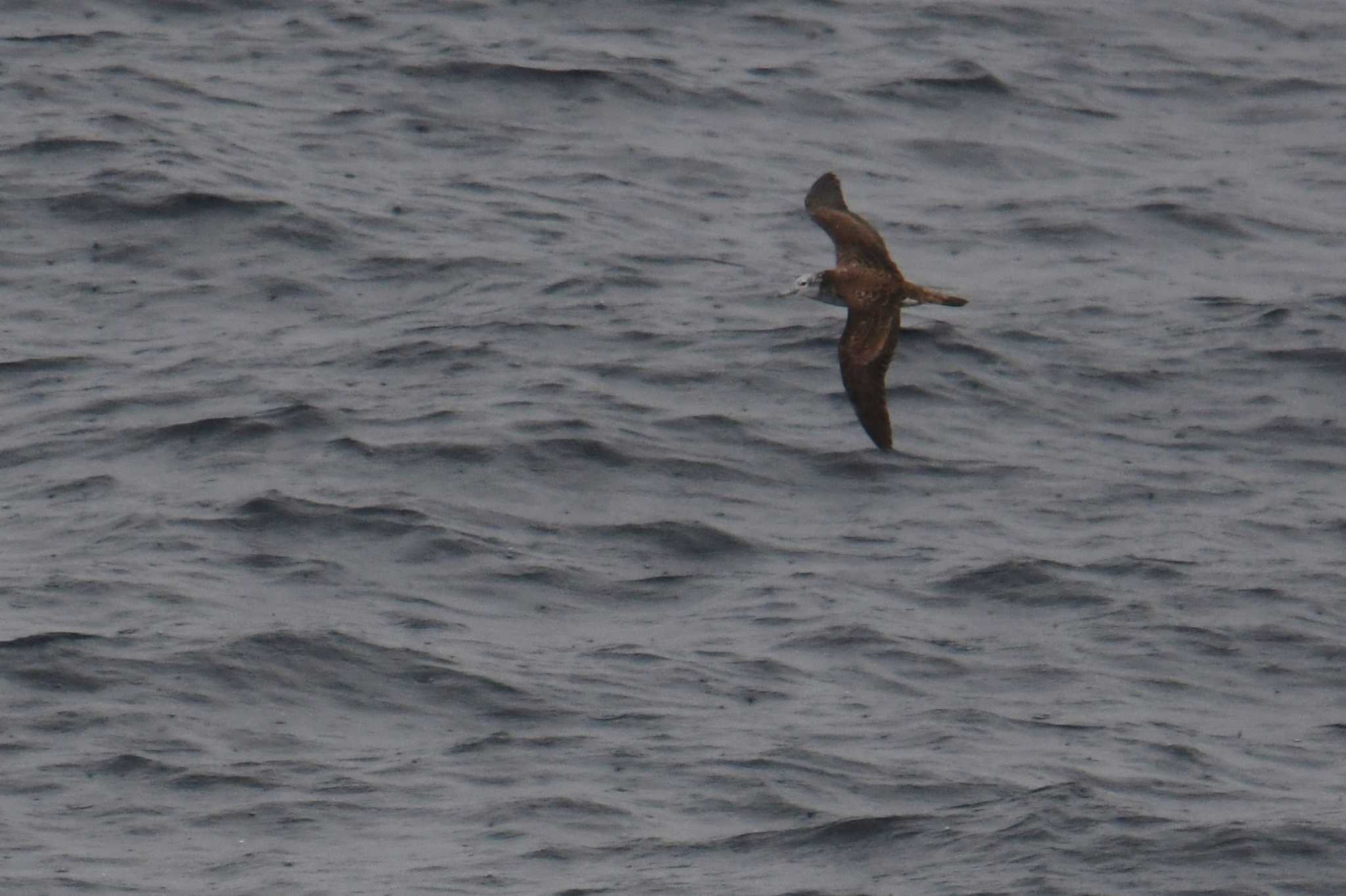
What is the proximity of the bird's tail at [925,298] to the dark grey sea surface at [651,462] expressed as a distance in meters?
2.27

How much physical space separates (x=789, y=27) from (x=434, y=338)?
710 cm

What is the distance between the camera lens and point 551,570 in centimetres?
1491

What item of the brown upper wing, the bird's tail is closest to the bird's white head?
the brown upper wing

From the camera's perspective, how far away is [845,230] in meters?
13.6

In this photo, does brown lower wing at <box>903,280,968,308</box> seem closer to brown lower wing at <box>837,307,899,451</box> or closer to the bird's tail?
the bird's tail

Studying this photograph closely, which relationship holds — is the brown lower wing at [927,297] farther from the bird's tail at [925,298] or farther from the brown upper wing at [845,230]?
the brown upper wing at [845,230]

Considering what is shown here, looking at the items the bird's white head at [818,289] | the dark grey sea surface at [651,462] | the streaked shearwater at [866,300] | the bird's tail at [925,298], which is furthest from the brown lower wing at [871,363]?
the dark grey sea surface at [651,462]

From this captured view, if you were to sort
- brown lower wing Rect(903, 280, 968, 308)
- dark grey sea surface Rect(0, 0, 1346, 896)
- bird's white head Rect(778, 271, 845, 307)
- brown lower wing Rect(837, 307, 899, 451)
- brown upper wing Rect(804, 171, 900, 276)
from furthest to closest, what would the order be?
brown upper wing Rect(804, 171, 900, 276)
bird's white head Rect(778, 271, 845, 307)
dark grey sea surface Rect(0, 0, 1346, 896)
brown lower wing Rect(903, 280, 968, 308)
brown lower wing Rect(837, 307, 899, 451)

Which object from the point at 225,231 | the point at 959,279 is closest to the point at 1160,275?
the point at 959,279

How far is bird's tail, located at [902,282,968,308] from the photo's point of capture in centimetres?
1230

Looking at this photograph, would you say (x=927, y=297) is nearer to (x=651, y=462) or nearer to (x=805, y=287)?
(x=805, y=287)

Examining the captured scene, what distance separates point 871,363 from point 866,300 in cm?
60

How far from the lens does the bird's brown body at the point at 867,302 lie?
11938 mm

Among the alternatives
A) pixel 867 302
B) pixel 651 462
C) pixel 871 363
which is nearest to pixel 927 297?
pixel 867 302
